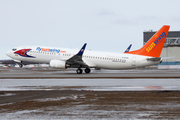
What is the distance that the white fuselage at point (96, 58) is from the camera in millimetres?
43062

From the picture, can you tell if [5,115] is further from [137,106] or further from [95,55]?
[95,55]

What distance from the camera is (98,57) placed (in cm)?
4466

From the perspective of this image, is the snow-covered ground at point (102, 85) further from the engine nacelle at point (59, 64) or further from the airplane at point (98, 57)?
the airplane at point (98, 57)

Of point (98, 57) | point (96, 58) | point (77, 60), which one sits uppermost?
point (98, 57)

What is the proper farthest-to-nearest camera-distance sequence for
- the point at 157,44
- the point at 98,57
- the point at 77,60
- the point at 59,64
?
the point at 98,57
the point at 157,44
the point at 77,60
the point at 59,64

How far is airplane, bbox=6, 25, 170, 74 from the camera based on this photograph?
41.8 metres

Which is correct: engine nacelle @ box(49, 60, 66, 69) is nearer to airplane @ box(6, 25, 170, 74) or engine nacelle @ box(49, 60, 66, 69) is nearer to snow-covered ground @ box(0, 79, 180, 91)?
airplane @ box(6, 25, 170, 74)

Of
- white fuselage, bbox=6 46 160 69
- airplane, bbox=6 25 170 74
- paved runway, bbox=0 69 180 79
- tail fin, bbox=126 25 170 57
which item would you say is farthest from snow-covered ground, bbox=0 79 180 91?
tail fin, bbox=126 25 170 57

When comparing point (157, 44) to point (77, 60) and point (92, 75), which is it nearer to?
point (92, 75)

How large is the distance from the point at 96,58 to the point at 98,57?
0.41 m

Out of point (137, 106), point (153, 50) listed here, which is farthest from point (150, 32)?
point (137, 106)

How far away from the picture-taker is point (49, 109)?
1105 centimetres

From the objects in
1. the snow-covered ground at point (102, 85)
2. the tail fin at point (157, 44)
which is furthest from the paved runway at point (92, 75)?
the snow-covered ground at point (102, 85)

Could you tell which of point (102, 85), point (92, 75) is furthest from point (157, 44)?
point (102, 85)
